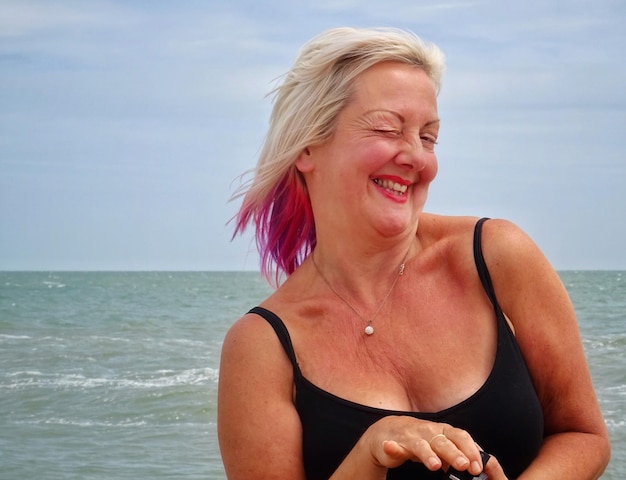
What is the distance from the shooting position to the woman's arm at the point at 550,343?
2.47 m

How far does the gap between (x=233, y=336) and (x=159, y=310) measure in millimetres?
28378

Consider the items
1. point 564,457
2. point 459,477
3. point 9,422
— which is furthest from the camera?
point 9,422

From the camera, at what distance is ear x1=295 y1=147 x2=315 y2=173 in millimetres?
2656

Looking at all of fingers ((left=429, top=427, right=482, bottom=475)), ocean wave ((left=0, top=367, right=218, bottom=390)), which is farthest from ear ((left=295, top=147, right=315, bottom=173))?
ocean wave ((left=0, top=367, right=218, bottom=390))

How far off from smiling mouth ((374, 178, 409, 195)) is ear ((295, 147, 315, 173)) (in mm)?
197

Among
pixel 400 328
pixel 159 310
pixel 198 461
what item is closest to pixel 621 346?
pixel 198 461

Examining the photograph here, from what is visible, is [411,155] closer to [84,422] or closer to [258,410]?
[258,410]

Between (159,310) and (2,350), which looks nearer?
(2,350)

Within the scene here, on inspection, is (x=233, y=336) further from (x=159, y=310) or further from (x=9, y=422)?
(x=159, y=310)

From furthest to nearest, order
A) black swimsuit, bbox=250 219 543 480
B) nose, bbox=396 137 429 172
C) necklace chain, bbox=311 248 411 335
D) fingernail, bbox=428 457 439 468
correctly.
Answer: necklace chain, bbox=311 248 411 335
nose, bbox=396 137 429 172
black swimsuit, bbox=250 219 543 480
fingernail, bbox=428 457 439 468

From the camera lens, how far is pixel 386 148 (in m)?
2.51

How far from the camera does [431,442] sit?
2025mm

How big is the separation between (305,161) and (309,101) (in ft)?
0.54

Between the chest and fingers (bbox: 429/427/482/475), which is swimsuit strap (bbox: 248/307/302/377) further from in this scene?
fingers (bbox: 429/427/482/475)
